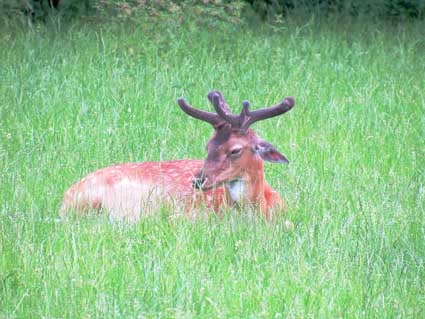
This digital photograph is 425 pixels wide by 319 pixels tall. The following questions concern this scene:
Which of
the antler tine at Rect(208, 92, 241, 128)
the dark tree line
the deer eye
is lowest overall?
the dark tree line

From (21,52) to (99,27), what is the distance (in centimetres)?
141

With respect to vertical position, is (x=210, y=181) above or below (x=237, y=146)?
below

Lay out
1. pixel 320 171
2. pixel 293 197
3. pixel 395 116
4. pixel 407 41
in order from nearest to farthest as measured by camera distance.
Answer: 1. pixel 293 197
2. pixel 320 171
3. pixel 395 116
4. pixel 407 41

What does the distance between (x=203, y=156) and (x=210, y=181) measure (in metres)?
1.54

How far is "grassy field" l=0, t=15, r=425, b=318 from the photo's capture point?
560cm

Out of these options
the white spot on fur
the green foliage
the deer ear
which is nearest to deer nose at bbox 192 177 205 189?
the white spot on fur

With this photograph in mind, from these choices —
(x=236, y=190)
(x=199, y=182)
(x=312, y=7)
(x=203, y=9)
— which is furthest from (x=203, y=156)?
(x=312, y=7)

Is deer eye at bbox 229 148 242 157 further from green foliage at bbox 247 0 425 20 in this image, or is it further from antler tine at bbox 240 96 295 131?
green foliage at bbox 247 0 425 20

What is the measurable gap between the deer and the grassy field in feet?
0.77

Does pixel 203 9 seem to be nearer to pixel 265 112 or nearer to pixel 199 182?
pixel 265 112

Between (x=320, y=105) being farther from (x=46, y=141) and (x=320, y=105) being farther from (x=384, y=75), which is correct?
(x=46, y=141)

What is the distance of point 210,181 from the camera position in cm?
730

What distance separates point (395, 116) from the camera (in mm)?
10070

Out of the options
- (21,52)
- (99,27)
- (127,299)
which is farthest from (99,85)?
(127,299)
